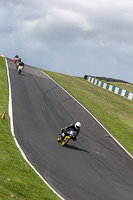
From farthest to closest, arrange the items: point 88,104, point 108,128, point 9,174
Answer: point 88,104
point 108,128
point 9,174

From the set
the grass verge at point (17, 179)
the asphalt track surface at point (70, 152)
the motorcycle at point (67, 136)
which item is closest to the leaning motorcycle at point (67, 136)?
the motorcycle at point (67, 136)

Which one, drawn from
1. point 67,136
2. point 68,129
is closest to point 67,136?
point 67,136

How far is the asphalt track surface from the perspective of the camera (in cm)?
1171

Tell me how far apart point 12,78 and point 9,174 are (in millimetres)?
24233

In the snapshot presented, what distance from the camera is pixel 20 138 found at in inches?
627

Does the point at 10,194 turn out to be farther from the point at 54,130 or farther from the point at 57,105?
the point at 57,105

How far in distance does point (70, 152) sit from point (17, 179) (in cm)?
721

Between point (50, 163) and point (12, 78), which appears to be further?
point (12, 78)

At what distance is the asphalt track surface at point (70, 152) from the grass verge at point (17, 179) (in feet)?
2.57

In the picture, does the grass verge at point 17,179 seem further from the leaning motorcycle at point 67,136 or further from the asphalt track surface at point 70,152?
the leaning motorcycle at point 67,136

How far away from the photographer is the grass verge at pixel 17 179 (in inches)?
307

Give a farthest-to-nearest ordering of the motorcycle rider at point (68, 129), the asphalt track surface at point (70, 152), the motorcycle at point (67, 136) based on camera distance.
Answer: the motorcycle rider at point (68, 129)
the motorcycle at point (67, 136)
the asphalt track surface at point (70, 152)

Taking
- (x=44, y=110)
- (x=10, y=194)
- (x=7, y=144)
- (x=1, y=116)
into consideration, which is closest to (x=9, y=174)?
(x=10, y=194)

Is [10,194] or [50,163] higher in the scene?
[10,194]
